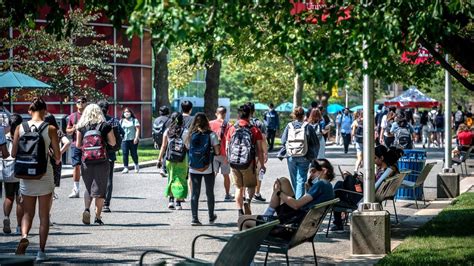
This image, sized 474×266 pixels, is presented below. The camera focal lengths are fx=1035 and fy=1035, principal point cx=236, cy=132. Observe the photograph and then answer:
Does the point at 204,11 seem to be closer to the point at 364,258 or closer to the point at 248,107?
the point at 364,258

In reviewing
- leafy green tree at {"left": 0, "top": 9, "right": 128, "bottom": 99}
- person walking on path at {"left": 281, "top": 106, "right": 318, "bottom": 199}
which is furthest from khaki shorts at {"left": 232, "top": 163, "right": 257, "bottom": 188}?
leafy green tree at {"left": 0, "top": 9, "right": 128, "bottom": 99}

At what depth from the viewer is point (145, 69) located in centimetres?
4428

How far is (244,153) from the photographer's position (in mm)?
14844

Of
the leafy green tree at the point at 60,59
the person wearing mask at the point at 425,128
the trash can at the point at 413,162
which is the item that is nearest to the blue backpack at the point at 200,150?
the trash can at the point at 413,162

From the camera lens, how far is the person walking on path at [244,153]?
48.8 feet

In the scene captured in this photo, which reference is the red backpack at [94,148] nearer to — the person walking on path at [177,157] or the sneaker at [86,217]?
the sneaker at [86,217]

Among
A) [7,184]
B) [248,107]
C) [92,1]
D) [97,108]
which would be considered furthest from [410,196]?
[92,1]

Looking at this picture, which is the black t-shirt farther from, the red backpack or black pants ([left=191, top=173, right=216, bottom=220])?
black pants ([left=191, top=173, right=216, bottom=220])

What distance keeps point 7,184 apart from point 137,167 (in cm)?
1293

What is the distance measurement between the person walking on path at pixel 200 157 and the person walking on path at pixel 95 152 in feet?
4.04

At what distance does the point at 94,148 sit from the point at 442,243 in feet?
16.0

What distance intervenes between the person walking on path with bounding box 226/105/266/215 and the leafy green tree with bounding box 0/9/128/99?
725 inches

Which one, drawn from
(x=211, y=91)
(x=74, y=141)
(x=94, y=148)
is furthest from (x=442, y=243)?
(x=211, y=91)

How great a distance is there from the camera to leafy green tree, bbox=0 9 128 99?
33.6 metres
